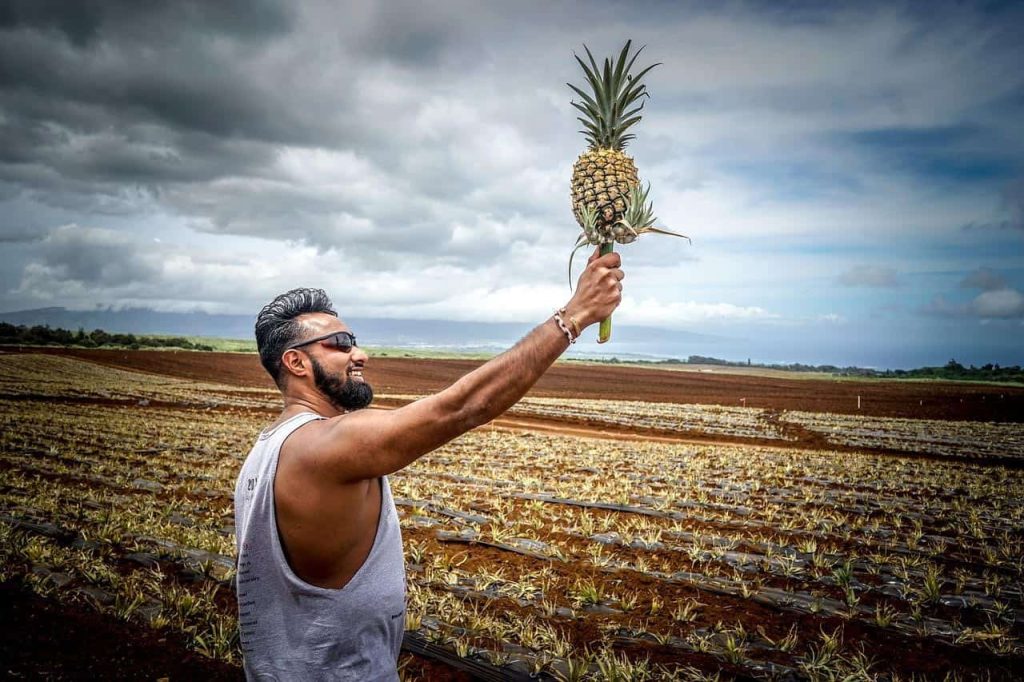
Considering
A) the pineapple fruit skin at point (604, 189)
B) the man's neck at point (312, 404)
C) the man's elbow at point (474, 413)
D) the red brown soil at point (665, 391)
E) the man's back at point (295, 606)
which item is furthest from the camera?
the red brown soil at point (665, 391)

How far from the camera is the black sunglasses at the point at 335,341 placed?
8.57 feet

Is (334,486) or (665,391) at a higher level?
(334,486)

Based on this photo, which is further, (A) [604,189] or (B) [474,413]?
(A) [604,189]

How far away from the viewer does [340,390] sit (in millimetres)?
2641

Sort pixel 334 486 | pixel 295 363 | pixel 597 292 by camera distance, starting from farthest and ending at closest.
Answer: pixel 295 363 < pixel 334 486 < pixel 597 292

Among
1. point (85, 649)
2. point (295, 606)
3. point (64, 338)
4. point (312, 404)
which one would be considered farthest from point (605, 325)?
point (64, 338)

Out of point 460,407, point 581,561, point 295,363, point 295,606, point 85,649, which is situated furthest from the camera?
point 581,561

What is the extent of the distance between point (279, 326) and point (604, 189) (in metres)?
1.67

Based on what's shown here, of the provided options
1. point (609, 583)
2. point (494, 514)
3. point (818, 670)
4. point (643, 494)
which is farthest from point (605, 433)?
point (818, 670)

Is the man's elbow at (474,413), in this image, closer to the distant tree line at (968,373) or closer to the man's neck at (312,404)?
the man's neck at (312,404)

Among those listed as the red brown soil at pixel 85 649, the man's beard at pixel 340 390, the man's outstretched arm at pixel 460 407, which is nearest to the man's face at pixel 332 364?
the man's beard at pixel 340 390

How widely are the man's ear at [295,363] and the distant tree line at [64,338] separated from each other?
67.1 m

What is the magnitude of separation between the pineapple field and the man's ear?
3.37 meters

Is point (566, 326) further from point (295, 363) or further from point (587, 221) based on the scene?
point (295, 363)
